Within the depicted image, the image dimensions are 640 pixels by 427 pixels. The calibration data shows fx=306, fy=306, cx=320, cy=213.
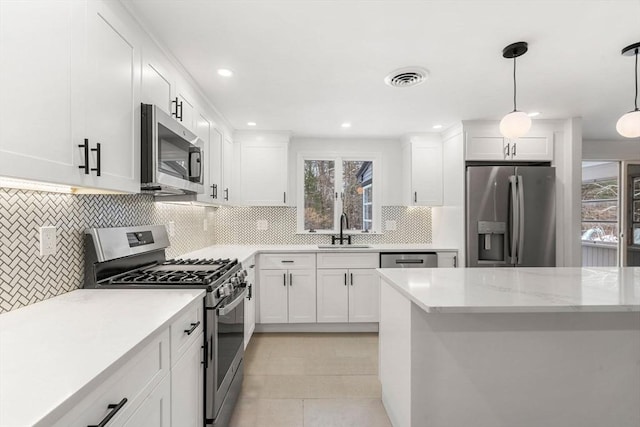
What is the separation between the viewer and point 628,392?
150 centimetres

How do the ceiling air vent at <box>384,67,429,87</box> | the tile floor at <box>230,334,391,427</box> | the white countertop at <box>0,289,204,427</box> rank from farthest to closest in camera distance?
the ceiling air vent at <box>384,67,429,87</box> → the tile floor at <box>230,334,391,427</box> → the white countertop at <box>0,289,204,427</box>

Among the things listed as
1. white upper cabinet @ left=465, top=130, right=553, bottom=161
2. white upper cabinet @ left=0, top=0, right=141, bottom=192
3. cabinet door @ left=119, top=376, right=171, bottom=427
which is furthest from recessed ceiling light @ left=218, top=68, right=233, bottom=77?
white upper cabinet @ left=465, top=130, right=553, bottom=161

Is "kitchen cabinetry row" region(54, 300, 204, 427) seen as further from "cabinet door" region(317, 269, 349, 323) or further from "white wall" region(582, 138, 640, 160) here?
"white wall" region(582, 138, 640, 160)

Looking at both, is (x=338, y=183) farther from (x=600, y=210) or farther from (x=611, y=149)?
(x=600, y=210)

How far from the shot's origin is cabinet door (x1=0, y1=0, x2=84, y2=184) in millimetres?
867

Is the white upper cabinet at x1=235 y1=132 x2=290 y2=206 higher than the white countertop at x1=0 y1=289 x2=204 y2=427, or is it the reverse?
the white upper cabinet at x1=235 y1=132 x2=290 y2=206

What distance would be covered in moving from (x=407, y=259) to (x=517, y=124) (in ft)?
6.27

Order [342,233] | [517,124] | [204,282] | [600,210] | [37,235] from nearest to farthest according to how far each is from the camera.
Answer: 1. [37,235]
2. [204,282]
3. [517,124]
4. [342,233]
5. [600,210]

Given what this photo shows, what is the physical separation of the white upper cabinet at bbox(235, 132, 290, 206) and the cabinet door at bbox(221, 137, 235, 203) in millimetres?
215

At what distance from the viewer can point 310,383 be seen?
2387 mm

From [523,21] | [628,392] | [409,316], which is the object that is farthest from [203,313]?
[523,21]

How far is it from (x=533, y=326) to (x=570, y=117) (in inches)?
108

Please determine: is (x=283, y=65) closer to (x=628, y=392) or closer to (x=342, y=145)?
(x=342, y=145)

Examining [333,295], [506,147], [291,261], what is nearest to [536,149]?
[506,147]
